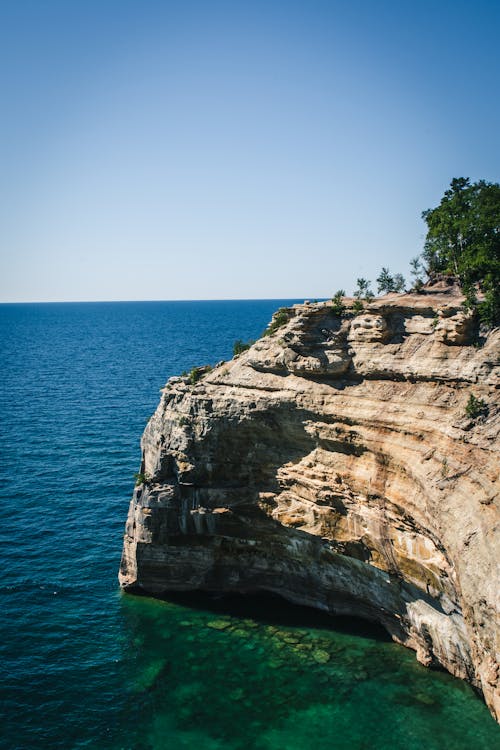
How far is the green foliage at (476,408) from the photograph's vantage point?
24.0m

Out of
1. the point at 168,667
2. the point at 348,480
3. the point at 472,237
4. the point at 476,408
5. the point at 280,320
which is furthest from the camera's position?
the point at 280,320

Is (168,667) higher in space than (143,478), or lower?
lower

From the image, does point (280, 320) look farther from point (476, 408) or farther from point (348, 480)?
point (476, 408)

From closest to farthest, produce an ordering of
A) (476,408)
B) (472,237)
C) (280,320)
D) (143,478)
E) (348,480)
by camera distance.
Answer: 1. (476,408)
2. (348,480)
3. (472,237)
4. (280,320)
5. (143,478)

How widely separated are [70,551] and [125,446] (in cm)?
2004

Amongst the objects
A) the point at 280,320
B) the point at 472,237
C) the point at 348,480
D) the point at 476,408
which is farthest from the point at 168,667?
the point at 472,237

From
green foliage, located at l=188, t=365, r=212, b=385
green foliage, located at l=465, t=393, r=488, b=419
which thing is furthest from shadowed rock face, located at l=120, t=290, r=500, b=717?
green foliage, located at l=188, t=365, r=212, b=385

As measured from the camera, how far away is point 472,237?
1246 inches

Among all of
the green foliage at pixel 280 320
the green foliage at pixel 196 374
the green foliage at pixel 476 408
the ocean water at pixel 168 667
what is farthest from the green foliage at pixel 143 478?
the green foliage at pixel 476 408

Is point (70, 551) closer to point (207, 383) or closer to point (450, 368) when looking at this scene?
point (207, 383)

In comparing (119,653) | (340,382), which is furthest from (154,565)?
(340,382)

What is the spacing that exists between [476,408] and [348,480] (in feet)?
26.6

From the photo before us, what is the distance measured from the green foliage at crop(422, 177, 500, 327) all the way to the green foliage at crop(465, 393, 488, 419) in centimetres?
412

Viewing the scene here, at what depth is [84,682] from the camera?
2789 cm
